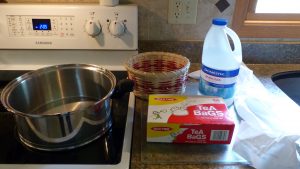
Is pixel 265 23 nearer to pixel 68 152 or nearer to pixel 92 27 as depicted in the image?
pixel 92 27

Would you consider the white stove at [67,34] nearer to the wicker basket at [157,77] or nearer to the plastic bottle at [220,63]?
the wicker basket at [157,77]

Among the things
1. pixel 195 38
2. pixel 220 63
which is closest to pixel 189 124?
pixel 220 63

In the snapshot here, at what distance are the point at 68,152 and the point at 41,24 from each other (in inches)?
20.9

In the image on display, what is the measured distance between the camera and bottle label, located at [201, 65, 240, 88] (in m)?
0.74

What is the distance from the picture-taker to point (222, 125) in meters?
0.61

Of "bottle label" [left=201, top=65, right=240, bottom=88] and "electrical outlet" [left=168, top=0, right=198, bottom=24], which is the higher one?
"electrical outlet" [left=168, top=0, right=198, bottom=24]

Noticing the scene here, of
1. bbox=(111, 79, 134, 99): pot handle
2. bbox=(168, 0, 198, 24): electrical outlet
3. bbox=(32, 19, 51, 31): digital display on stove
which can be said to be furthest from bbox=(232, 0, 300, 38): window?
bbox=(32, 19, 51, 31): digital display on stove

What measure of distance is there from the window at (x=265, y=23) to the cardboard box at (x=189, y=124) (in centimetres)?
51

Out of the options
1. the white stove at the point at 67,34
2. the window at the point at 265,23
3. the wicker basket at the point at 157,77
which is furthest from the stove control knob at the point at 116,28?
the window at the point at 265,23

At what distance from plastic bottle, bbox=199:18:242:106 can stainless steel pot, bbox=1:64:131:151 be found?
0.93 feet

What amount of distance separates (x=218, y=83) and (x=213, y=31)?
165 mm

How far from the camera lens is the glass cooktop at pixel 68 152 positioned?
1.97 ft

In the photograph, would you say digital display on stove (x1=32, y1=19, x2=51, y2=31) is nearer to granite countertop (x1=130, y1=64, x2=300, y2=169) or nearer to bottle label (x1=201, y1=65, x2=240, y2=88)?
granite countertop (x1=130, y1=64, x2=300, y2=169)

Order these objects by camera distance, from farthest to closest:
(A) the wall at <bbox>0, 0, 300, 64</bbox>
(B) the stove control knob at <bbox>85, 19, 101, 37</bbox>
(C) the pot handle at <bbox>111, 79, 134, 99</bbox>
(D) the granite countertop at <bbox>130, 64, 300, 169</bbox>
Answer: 1. (A) the wall at <bbox>0, 0, 300, 64</bbox>
2. (B) the stove control knob at <bbox>85, 19, 101, 37</bbox>
3. (C) the pot handle at <bbox>111, 79, 134, 99</bbox>
4. (D) the granite countertop at <bbox>130, 64, 300, 169</bbox>
